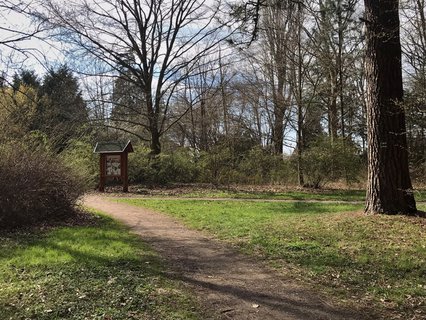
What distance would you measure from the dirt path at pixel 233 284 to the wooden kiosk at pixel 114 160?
11380 mm

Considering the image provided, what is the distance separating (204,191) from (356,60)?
467 inches

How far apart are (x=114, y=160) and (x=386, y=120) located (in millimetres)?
14045

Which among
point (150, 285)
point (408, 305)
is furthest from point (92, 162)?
point (408, 305)

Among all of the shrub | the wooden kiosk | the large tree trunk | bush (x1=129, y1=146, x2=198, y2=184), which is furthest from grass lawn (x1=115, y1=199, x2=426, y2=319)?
bush (x1=129, y1=146, x2=198, y2=184)

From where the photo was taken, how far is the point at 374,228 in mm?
8820

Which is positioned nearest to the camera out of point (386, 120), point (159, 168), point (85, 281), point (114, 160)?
point (85, 281)

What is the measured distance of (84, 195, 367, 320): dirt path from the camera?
4918 mm

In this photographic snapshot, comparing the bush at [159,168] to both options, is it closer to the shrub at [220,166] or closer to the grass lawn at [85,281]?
the shrub at [220,166]

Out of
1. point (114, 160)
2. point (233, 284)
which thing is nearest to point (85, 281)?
point (233, 284)

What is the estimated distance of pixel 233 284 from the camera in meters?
5.96

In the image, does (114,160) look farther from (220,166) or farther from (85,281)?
(85,281)

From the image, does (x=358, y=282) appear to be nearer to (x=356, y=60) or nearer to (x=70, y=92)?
(x=356, y=60)

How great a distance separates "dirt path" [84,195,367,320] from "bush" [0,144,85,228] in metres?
2.87

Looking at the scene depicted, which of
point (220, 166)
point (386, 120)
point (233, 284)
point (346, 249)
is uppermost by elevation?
point (386, 120)
